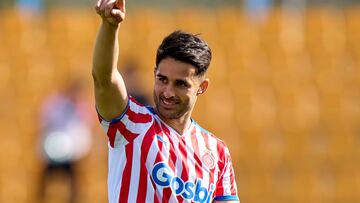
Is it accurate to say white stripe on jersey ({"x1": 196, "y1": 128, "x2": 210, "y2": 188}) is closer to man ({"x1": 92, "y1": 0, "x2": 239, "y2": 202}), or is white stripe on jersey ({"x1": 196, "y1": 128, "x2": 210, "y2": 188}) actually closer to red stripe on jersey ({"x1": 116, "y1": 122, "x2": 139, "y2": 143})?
man ({"x1": 92, "y1": 0, "x2": 239, "y2": 202})

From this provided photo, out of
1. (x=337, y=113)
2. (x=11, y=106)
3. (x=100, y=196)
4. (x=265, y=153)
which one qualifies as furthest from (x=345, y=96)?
(x=11, y=106)

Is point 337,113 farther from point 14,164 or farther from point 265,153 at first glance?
point 14,164

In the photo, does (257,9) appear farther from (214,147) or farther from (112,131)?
(112,131)

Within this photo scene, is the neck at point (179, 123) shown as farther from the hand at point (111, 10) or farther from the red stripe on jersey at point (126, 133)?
the hand at point (111, 10)

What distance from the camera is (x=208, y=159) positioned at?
4.39 meters

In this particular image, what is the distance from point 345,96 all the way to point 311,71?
1.82ft

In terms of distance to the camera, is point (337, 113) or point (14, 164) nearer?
point (14, 164)

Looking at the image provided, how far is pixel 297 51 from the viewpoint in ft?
41.7

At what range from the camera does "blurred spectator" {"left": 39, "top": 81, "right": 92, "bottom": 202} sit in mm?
10586

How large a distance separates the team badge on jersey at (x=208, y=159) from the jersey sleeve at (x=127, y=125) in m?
0.31

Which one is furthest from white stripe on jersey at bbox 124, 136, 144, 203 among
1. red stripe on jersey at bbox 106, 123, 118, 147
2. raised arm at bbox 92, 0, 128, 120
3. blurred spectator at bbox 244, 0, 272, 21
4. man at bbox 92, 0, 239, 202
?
blurred spectator at bbox 244, 0, 272, 21

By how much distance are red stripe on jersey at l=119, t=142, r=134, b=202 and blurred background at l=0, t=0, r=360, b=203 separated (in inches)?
278

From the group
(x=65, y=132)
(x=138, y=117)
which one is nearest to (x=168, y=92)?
(x=138, y=117)

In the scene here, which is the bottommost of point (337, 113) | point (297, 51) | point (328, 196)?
point (328, 196)
